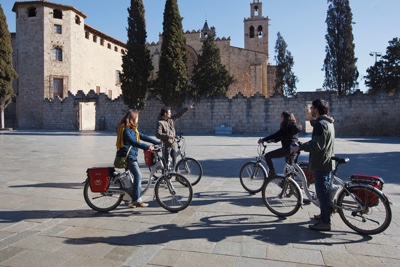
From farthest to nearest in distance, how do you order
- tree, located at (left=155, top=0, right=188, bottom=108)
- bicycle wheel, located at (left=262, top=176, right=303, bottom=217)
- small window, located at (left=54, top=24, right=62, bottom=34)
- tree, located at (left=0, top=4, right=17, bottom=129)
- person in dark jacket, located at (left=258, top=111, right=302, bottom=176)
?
small window, located at (left=54, top=24, right=62, bottom=34), tree, located at (left=0, top=4, right=17, bottom=129), tree, located at (left=155, top=0, right=188, bottom=108), person in dark jacket, located at (left=258, top=111, right=302, bottom=176), bicycle wheel, located at (left=262, top=176, right=303, bottom=217)

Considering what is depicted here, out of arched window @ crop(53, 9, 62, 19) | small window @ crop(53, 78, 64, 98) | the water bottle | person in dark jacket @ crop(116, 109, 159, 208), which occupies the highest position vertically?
arched window @ crop(53, 9, 62, 19)

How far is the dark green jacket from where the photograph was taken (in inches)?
165

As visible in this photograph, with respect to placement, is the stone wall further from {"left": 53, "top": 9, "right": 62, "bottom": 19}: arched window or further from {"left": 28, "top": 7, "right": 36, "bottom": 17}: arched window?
{"left": 28, "top": 7, "right": 36, "bottom": 17}: arched window

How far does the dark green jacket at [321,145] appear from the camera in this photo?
4180mm

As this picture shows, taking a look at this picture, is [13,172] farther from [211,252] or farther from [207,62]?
[207,62]

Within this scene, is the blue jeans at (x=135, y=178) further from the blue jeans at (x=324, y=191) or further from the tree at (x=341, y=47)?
the tree at (x=341, y=47)

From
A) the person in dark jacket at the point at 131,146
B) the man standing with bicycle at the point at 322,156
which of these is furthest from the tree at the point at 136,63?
the man standing with bicycle at the point at 322,156

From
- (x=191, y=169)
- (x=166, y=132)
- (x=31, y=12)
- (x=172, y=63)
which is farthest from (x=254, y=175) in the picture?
(x=31, y=12)

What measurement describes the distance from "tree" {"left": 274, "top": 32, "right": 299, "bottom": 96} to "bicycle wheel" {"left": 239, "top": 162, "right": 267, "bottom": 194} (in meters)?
34.6

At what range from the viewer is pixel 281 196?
4.99m

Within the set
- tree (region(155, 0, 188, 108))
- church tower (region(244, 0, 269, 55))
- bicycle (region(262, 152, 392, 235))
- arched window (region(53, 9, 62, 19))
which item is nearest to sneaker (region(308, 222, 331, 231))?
bicycle (region(262, 152, 392, 235))

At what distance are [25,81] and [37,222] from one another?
35.9 m

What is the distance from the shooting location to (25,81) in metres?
35.8

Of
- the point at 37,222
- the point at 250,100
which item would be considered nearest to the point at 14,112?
the point at 250,100
